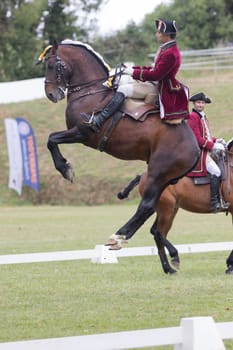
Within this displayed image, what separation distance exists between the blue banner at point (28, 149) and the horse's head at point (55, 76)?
970 inches

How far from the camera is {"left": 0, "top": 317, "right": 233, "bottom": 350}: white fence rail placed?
7051 millimetres

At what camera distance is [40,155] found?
42.2 meters

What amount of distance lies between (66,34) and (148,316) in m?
51.3

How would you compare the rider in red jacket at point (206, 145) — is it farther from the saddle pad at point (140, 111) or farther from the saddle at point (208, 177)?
the saddle pad at point (140, 111)

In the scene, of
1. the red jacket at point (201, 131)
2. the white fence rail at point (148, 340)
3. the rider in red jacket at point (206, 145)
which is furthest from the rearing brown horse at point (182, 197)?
the white fence rail at point (148, 340)

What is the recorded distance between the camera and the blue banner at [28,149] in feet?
121

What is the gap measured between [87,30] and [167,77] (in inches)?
2112

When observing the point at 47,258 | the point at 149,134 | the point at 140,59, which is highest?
the point at 149,134

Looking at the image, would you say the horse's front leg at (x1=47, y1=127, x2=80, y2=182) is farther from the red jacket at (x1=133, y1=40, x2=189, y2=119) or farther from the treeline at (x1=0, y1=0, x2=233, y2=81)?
the treeline at (x1=0, y1=0, x2=233, y2=81)

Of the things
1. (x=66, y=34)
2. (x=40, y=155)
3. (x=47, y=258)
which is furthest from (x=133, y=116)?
(x=66, y=34)

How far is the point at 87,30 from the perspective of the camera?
64875 mm

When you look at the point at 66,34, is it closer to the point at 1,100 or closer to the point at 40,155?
the point at 1,100

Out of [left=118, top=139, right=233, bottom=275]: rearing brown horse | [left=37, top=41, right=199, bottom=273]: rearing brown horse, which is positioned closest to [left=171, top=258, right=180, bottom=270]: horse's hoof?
[left=118, top=139, right=233, bottom=275]: rearing brown horse

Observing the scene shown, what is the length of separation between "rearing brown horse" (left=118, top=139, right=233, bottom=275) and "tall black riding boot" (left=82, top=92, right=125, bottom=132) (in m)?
3.65
